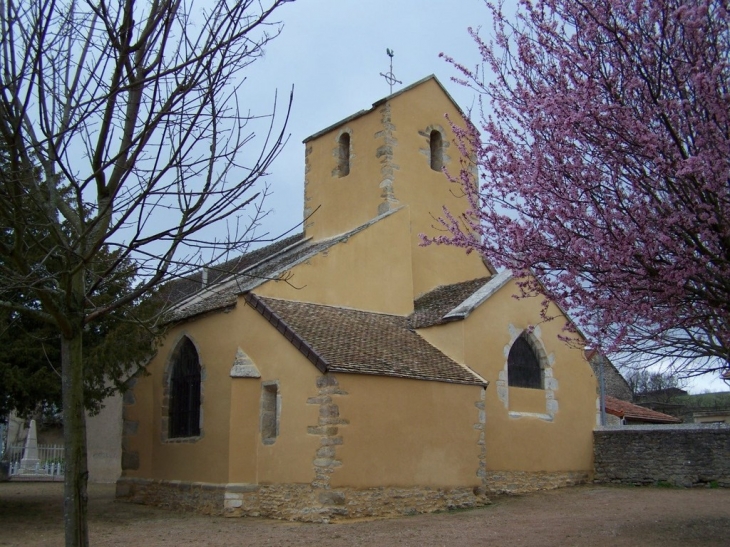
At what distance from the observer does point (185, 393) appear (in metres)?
14.6

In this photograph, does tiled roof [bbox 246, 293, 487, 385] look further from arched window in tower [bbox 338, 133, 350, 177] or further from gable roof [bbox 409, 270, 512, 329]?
arched window in tower [bbox 338, 133, 350, 177]

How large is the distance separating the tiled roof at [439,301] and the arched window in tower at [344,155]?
3820 mm

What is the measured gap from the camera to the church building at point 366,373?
11.6 metres

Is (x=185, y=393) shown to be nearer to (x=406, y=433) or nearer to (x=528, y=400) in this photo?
(x=406, y=433)

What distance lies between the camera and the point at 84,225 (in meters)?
4.82

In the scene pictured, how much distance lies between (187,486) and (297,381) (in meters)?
3.32

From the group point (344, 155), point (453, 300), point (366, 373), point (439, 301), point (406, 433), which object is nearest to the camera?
point (366, 373)

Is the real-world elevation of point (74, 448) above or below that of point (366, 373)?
below

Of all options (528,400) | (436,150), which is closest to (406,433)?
(528,400)

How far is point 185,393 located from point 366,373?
4.77 metres

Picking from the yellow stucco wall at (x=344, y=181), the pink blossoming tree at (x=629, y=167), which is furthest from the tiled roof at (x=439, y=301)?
the pink blossoming tree at (x=629, y=167)

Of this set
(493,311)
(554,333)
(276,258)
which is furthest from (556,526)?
(276,258)

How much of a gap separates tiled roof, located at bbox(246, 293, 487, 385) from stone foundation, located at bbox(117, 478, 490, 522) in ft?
6.21

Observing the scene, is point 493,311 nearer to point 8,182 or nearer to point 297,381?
point 297,381
